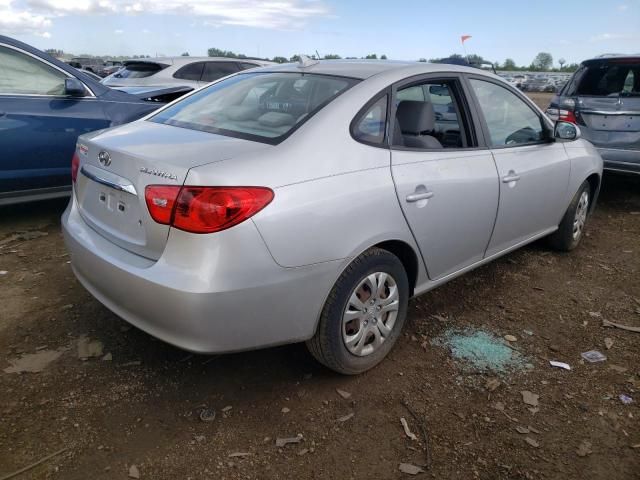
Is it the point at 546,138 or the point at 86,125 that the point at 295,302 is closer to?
the point at 546,138

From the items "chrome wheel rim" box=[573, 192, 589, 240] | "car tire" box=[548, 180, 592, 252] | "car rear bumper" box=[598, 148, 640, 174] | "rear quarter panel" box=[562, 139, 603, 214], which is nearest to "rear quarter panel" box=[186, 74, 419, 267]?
"rear quarter panel" box=[562, 139, 603, 214]

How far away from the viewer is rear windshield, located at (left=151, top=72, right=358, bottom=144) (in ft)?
8.53

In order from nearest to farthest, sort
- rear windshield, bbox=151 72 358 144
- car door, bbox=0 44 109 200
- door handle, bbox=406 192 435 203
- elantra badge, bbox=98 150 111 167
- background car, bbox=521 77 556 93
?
1. elantra badge, bbox=98 150 111 167
2. rear windshield, bbox=151 72 358 144
3. door handle, bbox=406 192 435 203
4. car door, bbox=0 44 109 200
5. background car, bbox=521 77 556 93

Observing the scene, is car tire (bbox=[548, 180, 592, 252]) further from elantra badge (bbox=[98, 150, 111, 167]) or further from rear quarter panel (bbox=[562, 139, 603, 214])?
elantra badge (bbox=[98, 150, 111, 167])

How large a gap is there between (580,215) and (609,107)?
204cm

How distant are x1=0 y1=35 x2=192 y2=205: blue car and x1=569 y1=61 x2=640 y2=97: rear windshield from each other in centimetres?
553

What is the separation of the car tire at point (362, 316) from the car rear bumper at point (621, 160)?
14.3ft

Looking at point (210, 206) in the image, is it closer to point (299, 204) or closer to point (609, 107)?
point (299, 204)

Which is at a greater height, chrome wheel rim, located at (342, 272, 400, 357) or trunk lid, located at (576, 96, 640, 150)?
trunk lid, located at (576, 96, 640, 150)

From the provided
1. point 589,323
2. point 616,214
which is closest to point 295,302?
point 589,323

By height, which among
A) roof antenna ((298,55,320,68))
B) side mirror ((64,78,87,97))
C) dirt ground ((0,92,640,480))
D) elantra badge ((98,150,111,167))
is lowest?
dirt ground ((0,92,640,480))

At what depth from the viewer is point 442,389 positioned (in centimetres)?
273

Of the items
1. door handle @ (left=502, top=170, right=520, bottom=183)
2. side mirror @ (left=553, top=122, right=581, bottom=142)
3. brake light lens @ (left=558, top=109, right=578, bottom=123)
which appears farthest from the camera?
brake light lens @ (left=558, top=109, right=578, bottom=123)

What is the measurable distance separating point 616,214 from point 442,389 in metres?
4.56
